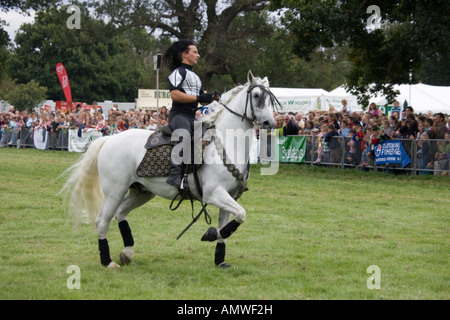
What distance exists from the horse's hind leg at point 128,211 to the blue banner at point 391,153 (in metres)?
12.3

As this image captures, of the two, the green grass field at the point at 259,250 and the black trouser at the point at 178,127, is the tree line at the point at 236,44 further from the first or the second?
the green grass field at the point at 259,250

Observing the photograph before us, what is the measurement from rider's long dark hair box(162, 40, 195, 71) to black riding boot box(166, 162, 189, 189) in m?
1.44

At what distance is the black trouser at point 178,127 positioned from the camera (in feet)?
26.6

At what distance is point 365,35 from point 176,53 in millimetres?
14421

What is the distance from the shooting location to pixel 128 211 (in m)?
8.88

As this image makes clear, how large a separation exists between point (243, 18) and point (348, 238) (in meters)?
35.6

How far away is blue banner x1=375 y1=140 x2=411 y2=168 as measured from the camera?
19531mm

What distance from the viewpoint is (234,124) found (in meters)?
8.21

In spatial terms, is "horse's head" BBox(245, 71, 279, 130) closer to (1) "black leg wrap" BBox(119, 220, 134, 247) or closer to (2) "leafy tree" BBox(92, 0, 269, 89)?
(1) "black leg wrap" BBox(119, 220, 134, 247)

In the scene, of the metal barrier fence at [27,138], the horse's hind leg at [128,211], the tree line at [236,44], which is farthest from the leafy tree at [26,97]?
the horse's hind leg at [128,211]

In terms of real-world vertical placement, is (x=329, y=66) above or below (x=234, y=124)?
above

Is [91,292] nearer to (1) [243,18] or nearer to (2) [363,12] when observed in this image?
(2) [363,12]

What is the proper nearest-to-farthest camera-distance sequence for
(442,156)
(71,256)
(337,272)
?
(337,272) → (71,256) → (442,156)
